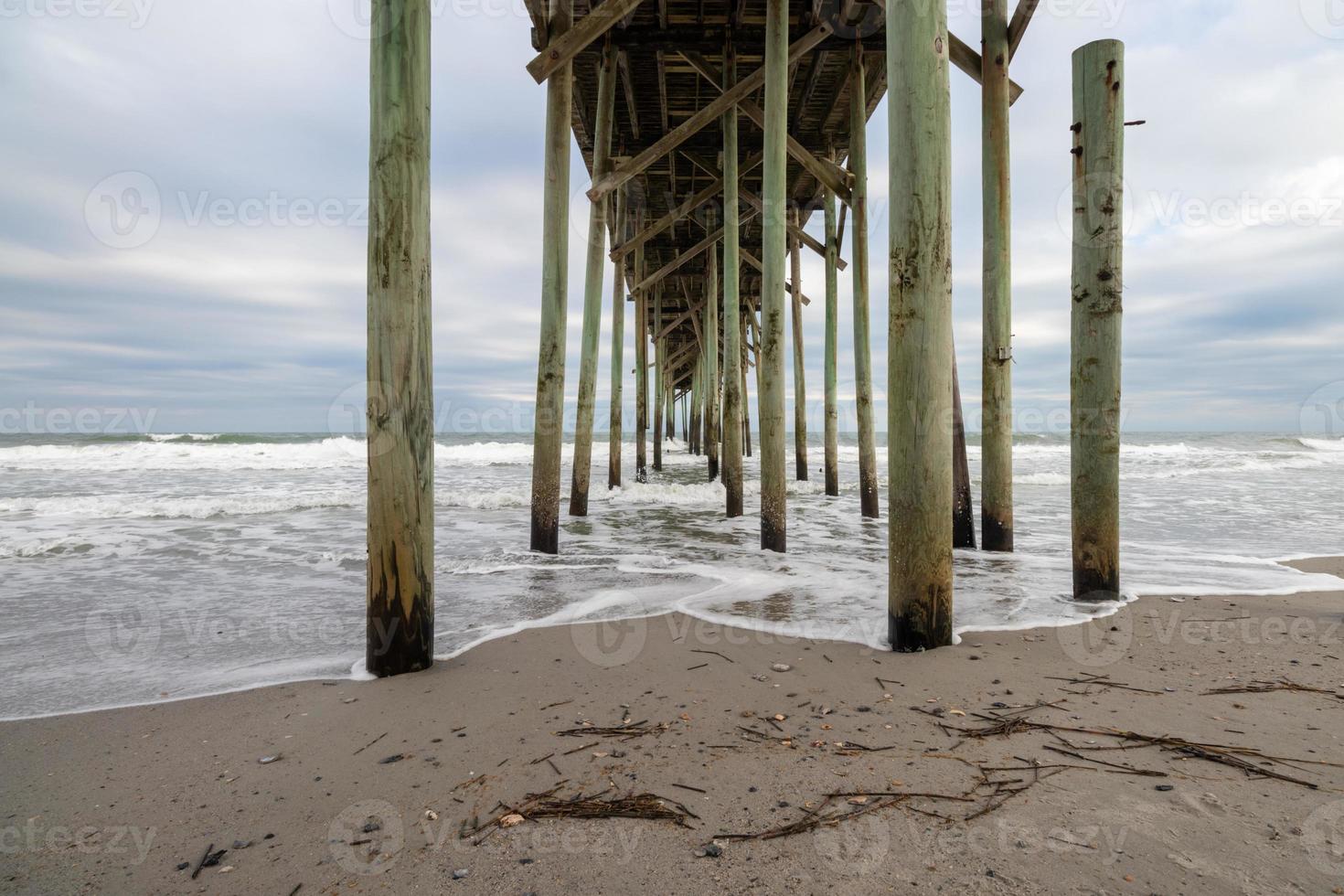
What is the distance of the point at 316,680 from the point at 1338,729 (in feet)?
11.1

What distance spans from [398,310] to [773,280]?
150 inches

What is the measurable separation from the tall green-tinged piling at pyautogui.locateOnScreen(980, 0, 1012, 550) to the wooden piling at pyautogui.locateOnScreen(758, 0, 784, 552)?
5.05ft

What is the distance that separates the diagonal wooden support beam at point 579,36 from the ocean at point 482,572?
3.77m

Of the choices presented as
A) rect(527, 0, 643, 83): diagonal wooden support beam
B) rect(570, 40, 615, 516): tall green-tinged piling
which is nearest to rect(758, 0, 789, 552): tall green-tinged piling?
rect(527, 0, 643, 83): diagonal wooden support beam

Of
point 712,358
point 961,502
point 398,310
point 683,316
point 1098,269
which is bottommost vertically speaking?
point 961,502

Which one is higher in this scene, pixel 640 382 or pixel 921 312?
pixel 640 382

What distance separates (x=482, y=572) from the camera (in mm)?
4855

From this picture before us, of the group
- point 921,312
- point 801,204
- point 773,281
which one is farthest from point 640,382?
point 921,312

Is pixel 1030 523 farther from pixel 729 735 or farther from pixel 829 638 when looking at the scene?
pixel 729 735

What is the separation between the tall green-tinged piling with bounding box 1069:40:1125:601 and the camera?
3.18 metres

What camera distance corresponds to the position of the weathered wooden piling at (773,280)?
5.48 metres

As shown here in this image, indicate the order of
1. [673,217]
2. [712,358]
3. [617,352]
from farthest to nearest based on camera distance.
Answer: [712,358]
[617,352]
[673,217]

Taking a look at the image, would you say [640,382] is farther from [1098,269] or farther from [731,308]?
[1098,269]

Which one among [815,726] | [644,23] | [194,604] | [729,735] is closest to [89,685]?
[194,604]
